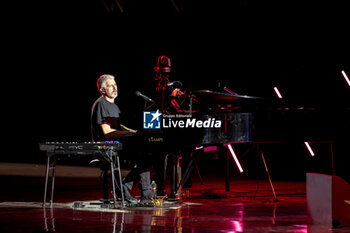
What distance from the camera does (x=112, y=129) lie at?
6.11 m

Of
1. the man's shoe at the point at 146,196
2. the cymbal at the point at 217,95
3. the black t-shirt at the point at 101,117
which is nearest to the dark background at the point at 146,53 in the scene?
the cymbal at the point at 217,95

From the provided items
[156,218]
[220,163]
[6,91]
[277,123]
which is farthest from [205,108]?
[6,91]

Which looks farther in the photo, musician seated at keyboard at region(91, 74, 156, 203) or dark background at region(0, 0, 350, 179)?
dark background at region(0, 0, 350, 179)

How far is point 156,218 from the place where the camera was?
17.2ft

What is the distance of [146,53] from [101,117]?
7.15 metres

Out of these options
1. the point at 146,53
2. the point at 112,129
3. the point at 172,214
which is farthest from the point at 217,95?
the point at 146,53

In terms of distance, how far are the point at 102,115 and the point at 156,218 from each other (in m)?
1.43

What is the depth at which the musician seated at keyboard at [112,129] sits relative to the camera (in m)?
6.01

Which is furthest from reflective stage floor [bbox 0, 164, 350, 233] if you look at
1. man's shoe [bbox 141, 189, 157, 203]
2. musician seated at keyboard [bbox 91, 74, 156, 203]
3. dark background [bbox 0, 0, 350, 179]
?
dark background [bbox 0, 0, 350, 179]

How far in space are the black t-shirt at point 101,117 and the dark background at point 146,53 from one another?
14.4ft

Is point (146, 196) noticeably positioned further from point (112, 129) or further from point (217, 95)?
point (217, 95)

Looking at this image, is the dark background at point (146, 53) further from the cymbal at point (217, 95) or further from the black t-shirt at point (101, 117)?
the black t-shirt at point (101, 117)

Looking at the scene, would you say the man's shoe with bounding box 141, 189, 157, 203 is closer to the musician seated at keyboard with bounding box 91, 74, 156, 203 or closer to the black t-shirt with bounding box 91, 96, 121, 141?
the musician seated at keyboard with bounding box 91, 74, 156, 203

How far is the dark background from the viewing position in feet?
33.9
